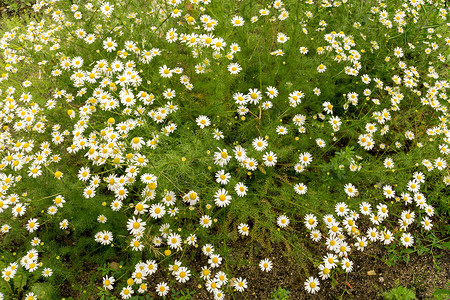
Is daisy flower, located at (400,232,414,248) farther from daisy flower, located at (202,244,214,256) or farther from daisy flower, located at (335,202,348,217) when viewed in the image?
daisy flower, located at (202,244,214,256)

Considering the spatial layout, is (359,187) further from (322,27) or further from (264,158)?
(322,27)

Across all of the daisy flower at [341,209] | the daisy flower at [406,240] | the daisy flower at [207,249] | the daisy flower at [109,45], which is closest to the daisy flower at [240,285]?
the daisy flower at [207,249]

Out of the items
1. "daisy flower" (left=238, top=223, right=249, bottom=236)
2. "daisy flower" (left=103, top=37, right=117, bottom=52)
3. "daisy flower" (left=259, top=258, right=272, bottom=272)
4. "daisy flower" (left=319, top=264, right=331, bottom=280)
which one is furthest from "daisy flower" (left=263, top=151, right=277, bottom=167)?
"daisy flower" (left=103, top=37, right=117, bottom=52)

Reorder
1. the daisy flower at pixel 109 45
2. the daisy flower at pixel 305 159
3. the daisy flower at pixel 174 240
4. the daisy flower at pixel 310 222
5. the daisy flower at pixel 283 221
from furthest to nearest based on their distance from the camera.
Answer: the daisy flower at pixel 109 45 < the daisy flower at pixel 305 159 < the daisy flower at pixel 283 221 < the daisy flower at pixel 310 222 < the daisy flower at pixel 174 240

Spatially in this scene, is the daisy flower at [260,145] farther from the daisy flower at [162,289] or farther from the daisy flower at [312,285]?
the daisy flower at [162,289]

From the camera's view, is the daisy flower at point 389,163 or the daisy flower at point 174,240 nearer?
the daisy flower at point 174,240

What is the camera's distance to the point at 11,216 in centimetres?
299

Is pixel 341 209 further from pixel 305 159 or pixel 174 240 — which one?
pixel 174 240

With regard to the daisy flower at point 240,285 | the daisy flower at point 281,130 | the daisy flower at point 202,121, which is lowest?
the daisy flower at point 240,285

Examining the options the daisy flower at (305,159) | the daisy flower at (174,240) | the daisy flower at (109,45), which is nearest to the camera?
the daisy flower at (174,240)

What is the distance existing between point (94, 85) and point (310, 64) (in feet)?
9.22

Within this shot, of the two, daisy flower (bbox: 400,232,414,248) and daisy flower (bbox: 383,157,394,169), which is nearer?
daisy flower (bbox: 400,232,414,248)

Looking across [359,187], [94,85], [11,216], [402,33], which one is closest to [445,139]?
[359,187]

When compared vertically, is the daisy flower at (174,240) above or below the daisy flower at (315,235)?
above
